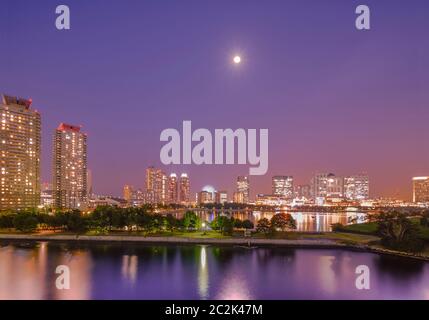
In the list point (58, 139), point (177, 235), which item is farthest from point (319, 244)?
point (58, 139)

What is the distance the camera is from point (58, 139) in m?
91.5

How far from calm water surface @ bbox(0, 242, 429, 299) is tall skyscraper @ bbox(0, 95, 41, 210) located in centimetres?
A: 3906

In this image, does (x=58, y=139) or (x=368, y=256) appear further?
(x=58, y=139)

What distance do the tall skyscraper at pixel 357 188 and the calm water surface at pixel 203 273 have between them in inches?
5469

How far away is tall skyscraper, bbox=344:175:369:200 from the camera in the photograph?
158000 millimetres

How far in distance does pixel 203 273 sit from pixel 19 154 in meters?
56.6

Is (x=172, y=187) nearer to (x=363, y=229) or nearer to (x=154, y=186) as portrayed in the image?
(x=154, y=186)

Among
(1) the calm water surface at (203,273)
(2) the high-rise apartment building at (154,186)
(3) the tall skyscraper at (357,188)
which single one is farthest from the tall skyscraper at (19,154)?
(3) the tall skyscraper at (357,188)

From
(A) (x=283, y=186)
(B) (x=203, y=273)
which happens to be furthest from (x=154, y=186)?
(B) (x=203, y=273)

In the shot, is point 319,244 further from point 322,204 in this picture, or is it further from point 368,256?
point 322,204

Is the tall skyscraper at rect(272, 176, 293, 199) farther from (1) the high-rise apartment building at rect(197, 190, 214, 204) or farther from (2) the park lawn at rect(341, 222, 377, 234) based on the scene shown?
(2) the park lawn at rect(341, 222, 377, 234)

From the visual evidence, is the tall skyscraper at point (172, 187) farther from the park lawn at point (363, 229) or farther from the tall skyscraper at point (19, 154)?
the park lawn at point (363, 229)

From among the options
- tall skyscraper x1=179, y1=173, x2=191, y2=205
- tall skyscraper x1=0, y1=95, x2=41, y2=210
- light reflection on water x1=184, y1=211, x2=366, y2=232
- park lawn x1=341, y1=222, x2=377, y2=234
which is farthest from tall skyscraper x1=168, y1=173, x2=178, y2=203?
park lawn x1=341, y1=222, x2=377, y2=234
